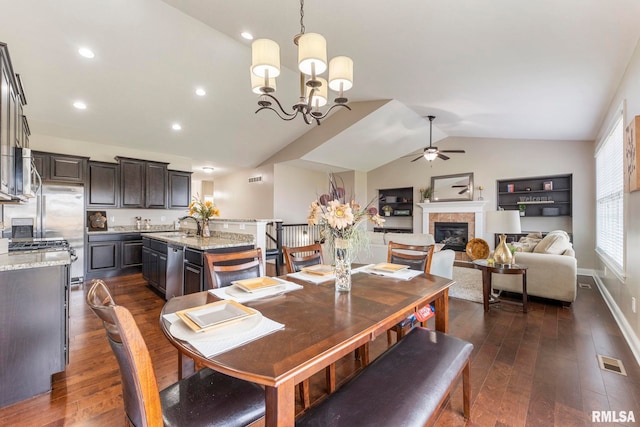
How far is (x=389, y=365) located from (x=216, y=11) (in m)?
3.50

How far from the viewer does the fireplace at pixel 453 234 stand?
24.0 feet

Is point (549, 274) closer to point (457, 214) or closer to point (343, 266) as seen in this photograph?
point (343, 266)

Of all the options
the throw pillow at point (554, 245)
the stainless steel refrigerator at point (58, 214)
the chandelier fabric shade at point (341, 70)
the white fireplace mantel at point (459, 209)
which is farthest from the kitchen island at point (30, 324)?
the white fireplace mantel at point (459, 209)

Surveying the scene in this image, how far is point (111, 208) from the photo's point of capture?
5.31m

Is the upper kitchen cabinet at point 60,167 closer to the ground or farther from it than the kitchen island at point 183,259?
farther from it

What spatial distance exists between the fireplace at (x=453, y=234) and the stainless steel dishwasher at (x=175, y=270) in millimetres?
6224

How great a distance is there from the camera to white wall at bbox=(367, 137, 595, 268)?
5676 mm

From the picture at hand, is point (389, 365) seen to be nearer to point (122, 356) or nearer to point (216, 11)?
point (122, 356)

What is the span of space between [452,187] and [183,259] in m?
6.71

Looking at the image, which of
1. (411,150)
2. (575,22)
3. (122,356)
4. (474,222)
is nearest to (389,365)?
(122,356)

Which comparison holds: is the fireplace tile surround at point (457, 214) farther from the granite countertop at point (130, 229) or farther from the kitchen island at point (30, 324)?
the kitchen island at point (30, 324)

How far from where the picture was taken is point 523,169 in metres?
6.44

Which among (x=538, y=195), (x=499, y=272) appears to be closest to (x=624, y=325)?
(x=499, y=272)

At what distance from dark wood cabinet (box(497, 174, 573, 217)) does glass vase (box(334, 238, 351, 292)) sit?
6580mm
